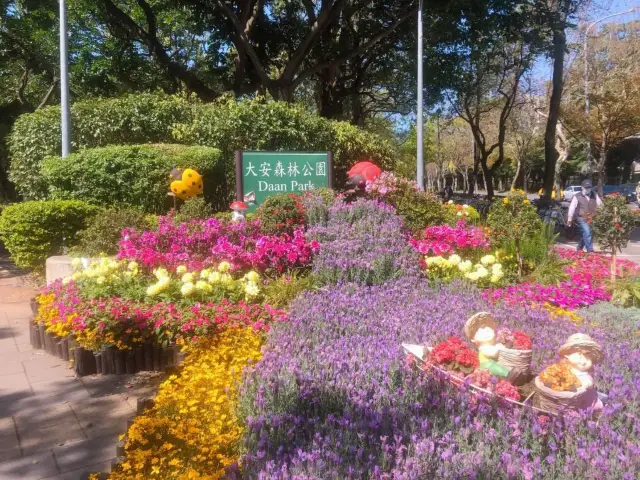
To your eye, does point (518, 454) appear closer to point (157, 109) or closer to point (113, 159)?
point (113, 159)

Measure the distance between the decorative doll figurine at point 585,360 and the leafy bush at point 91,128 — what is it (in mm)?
9979

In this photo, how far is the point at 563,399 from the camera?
7.91 ft

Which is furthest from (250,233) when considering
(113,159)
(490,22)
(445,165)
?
(445,165)

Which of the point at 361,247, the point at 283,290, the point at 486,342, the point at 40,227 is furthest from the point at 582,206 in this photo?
the point at 40,227

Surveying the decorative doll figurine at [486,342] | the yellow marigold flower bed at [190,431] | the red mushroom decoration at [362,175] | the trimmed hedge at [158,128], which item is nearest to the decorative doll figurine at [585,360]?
the decorative doll figurine at [486,342]

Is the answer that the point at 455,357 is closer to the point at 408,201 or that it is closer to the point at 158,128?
the point at 408,201

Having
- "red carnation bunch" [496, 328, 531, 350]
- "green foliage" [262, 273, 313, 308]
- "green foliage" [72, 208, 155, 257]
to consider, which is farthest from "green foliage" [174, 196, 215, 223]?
"red carnation bunch" [496, 328, 531, 350]

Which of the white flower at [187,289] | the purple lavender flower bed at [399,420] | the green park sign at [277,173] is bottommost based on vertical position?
the purple lavender flower bed at [399,420]

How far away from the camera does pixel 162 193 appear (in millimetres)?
9070

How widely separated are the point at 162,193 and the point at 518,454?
7920 millimetres

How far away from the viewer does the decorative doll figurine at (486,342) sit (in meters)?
2.72

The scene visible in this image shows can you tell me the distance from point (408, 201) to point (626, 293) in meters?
3.09

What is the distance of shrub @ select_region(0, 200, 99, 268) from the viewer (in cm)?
771

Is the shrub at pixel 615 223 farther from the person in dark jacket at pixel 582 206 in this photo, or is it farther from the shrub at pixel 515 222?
the person in dark jacket at pixel 582 206
